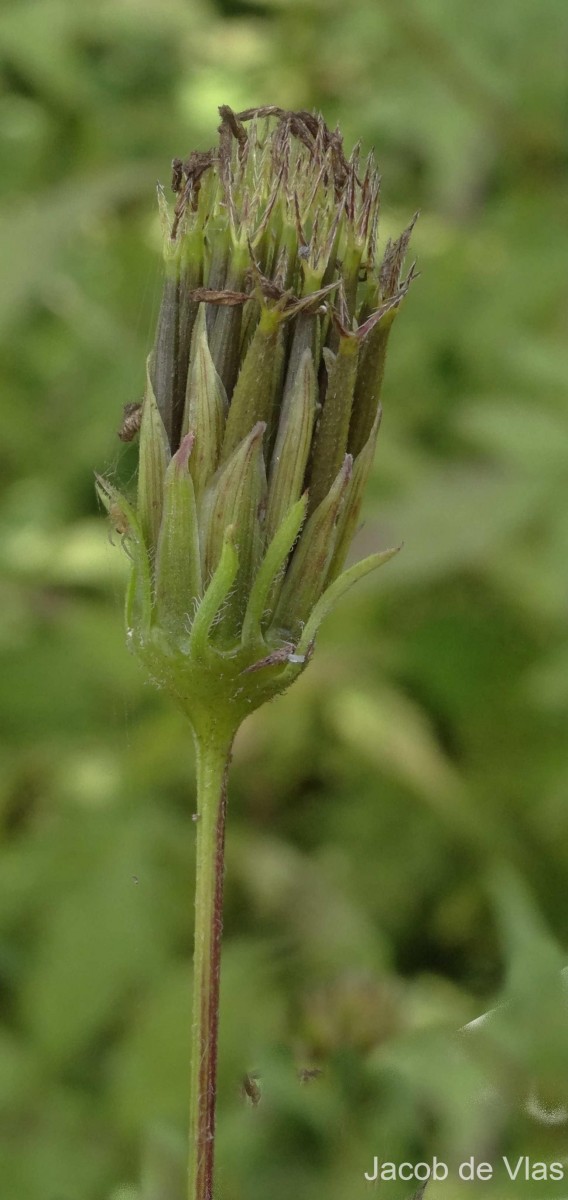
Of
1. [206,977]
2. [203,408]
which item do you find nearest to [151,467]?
[203,408]

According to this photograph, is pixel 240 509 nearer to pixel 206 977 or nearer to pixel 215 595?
pixel 215 595

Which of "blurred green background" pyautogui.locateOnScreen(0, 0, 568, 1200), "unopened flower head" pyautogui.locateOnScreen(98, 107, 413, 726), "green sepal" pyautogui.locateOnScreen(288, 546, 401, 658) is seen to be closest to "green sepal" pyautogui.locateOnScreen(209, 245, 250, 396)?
"unopened flower head" pyautogui.locateOnScreen(98, 107, 413, 726)

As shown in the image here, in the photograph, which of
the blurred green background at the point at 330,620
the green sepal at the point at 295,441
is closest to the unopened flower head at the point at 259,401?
the green sepal at the point at 295,441

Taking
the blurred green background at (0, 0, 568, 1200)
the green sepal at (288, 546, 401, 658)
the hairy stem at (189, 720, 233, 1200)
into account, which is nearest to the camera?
the hairy stem at (189, 720, 233, 1200)

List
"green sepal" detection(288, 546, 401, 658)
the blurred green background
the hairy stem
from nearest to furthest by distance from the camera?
1. the hairy stem
2. "green sepal" detection(288, 546, 401, 658)
3. the blurred green background

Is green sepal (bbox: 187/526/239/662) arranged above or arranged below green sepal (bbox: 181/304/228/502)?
below

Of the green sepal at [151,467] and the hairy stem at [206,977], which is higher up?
the green sepal at [151,467]

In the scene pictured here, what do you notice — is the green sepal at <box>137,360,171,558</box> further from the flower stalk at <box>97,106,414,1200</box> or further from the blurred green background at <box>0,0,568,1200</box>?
the blurred green background at <box>0,0,568,1200</box>

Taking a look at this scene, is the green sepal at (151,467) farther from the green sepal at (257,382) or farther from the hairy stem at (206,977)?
the hairy stem at (206,977)
